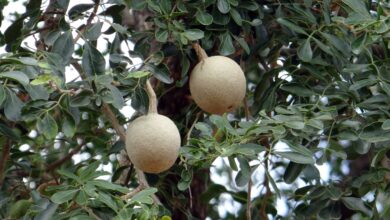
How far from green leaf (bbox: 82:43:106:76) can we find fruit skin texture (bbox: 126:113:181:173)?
0.15 meters

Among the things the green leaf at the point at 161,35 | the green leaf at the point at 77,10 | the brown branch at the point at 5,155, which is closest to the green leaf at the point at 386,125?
the green leaf at the point at 161,35

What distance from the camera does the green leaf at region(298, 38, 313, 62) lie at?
192 cm

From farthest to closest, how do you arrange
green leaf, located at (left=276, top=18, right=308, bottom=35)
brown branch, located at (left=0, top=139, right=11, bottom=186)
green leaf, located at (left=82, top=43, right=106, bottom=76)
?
1. brown branch, located at (left=0, top=139, right=11, bottom=186)
2. green leaf, located at (left=276, top=18, right=308, bottom=35)
3. green leaf, located at (left=82, top=43, right=106, bottom=76)

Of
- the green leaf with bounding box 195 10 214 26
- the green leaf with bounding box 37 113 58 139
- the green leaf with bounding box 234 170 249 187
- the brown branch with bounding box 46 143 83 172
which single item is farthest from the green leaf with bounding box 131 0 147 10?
the brown branch with bounding box 46 143 83 172

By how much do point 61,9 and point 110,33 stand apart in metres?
0.18

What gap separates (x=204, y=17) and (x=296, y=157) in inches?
15.4

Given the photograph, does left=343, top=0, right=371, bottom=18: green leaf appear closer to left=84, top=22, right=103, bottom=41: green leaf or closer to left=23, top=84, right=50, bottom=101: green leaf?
left=84, top=22, right=103, bottom=41: green leaf

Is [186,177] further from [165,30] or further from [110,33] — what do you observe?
[110,33]

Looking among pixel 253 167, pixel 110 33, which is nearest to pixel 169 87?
pixel 110 33

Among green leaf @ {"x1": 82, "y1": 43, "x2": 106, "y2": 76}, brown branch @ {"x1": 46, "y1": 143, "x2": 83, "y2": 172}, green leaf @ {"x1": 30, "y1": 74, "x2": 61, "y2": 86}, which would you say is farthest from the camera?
brown branch @ {"x1": 46, "y1": 143, "x2": 83, "y2": 172}

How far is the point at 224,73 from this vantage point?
1842 mm

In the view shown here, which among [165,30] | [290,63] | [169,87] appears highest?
[165,30]

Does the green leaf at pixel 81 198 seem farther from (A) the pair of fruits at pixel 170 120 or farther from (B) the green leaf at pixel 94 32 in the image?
(B) the green leaf at pixel 94 32

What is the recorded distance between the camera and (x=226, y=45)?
1.93 metres
